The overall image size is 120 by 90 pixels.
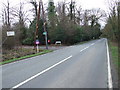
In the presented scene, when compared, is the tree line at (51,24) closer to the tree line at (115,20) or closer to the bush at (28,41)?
the bush at (28,41)

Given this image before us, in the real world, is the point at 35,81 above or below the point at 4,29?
below

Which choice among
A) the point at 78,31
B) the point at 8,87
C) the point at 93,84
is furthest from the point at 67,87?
the point at 78,31

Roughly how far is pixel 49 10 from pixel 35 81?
46104mm

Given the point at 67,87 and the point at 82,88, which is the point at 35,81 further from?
the point at 82,88

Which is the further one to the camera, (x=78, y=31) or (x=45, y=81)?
(x=78, y=31)

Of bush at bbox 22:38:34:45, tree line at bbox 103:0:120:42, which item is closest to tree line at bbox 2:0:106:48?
bush at bbox 22:38:34:45

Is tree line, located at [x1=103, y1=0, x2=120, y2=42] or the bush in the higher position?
tree line, located at [x1=103, y1=0, x2=120, y2=42]

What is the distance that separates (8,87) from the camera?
23.7 ft

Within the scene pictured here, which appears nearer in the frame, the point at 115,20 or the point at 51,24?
the point at 115,20

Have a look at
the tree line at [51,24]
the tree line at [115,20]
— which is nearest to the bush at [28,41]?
the tree line at [51,24]

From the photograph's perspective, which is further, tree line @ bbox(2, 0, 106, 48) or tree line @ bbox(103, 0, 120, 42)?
tree line @ bbox(2, 0, 106, 48)

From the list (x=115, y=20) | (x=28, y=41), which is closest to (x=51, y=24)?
(x=28, y=41)

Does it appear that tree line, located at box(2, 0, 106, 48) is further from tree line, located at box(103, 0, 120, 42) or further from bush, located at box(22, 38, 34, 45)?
tree line, located at box(103, 0, 120, 42)

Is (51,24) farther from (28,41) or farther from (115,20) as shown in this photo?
(115,20)
